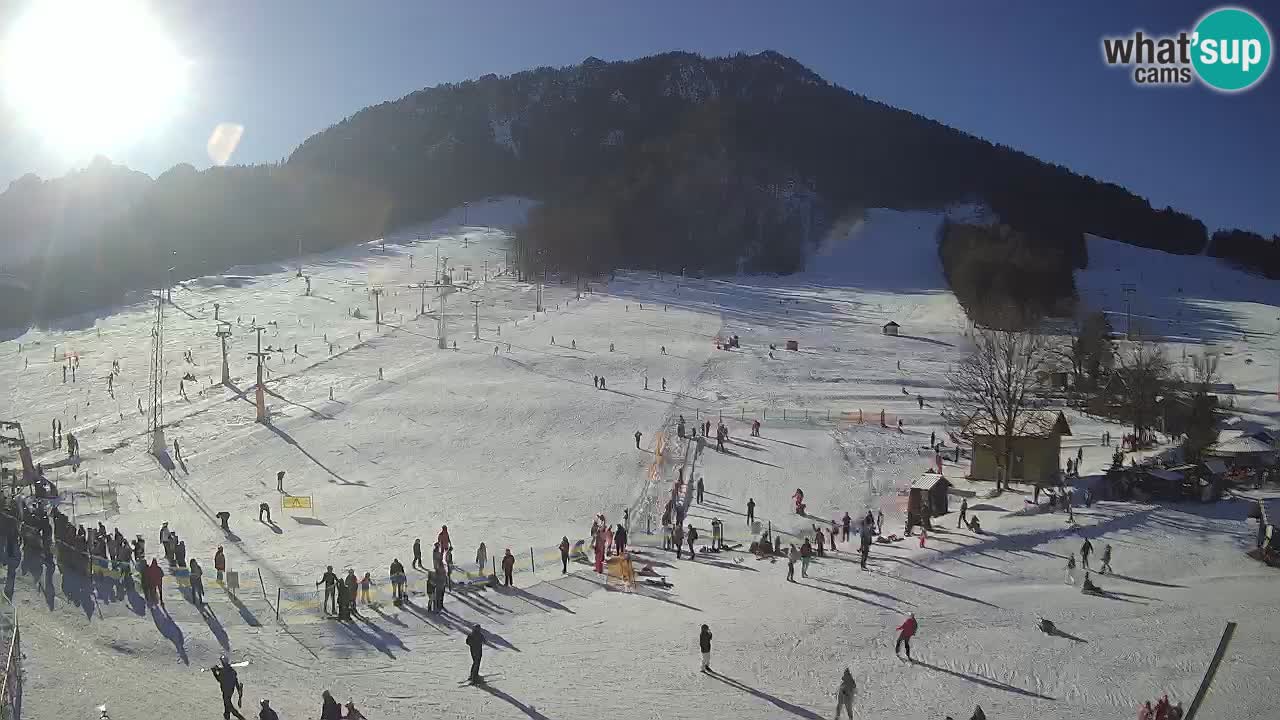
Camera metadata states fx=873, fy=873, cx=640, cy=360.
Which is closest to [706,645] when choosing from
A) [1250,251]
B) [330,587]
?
[330,587]

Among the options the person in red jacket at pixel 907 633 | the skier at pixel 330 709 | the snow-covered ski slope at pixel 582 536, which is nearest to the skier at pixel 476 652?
the snow-covered ski slope at pixel 582 536

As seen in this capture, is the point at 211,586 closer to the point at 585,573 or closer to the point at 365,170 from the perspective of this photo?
the point at 585,573

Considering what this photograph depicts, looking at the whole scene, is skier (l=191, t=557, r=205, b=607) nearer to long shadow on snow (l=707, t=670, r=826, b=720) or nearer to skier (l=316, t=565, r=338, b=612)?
skier (l=316, t=565, r=338, b=612)

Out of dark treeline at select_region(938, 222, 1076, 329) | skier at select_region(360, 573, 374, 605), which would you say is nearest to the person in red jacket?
skier at select_region(360, 573, 374, 605)

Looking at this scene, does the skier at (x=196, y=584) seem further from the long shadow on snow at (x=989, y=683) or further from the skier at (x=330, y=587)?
the long shadow on snow at (x=989, y=683)

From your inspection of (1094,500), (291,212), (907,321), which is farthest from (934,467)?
(291,212)

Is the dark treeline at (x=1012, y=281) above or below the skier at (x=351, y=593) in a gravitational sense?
above
